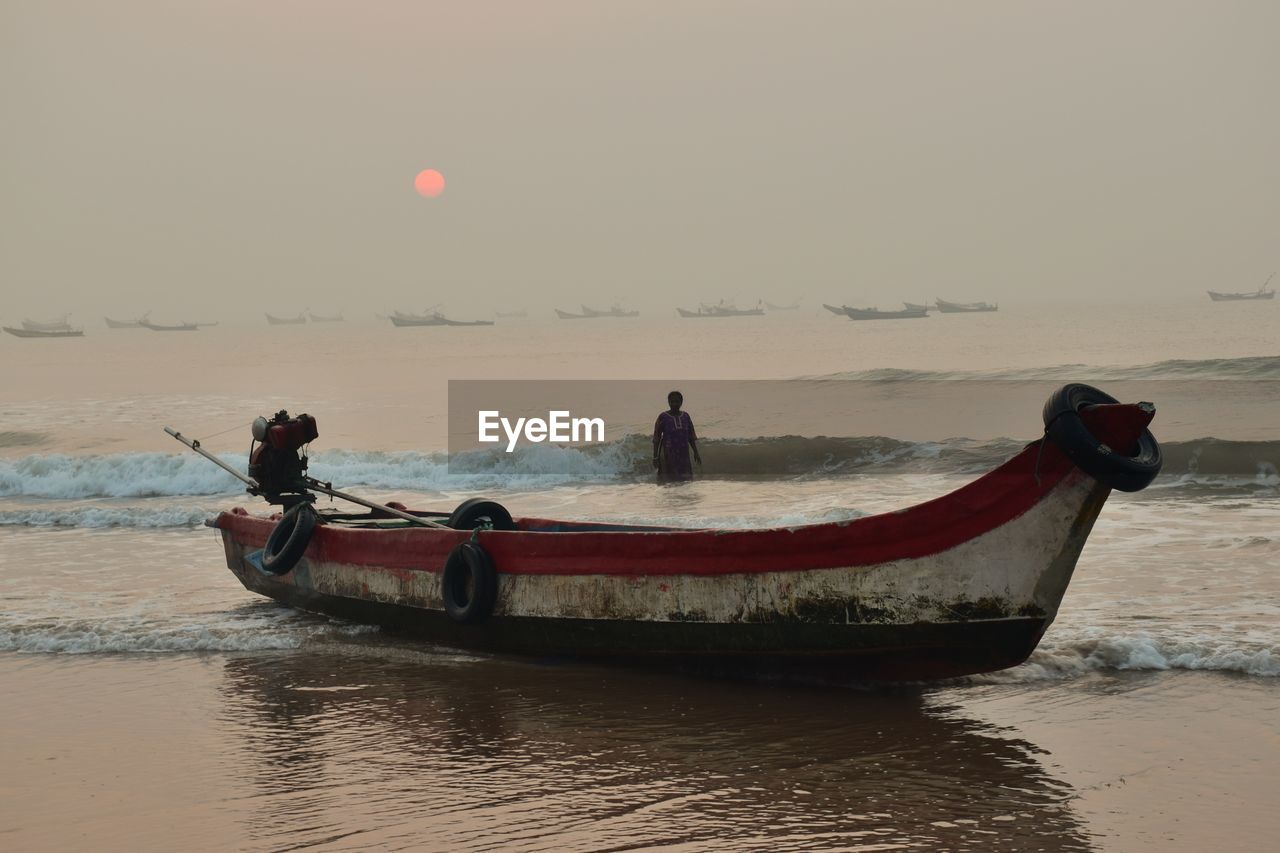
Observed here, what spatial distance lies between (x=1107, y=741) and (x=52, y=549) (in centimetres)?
1263

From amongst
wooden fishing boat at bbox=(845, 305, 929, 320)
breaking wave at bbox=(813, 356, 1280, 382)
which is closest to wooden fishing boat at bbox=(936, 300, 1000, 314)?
wooden fishing boat at bbox=(845, 305, 929, 320)

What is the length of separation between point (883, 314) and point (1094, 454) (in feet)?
488

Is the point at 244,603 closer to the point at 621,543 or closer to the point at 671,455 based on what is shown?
the point at 621,543

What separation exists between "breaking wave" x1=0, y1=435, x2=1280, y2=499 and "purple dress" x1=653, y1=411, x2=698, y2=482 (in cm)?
472

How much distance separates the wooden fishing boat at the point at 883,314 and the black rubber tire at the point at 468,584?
14350 centimetres

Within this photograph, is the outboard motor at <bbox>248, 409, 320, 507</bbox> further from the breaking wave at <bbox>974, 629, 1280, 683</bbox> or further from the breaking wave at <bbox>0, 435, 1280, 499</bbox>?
the breaking wave at <bbox>0, 435, 1280, 499</bbox>

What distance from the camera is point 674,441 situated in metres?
17.8

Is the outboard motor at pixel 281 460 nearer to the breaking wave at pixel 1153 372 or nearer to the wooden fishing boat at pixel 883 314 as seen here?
the breaking wave at pixel 1153 372

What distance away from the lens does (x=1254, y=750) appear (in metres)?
6.41

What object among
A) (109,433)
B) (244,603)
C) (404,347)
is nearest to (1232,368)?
(109,433)

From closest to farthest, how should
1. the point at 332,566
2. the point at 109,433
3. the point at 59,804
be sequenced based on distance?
the point at 59,804
the point at 332,566
the point at 109,433

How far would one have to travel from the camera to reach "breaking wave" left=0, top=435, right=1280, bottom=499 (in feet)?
76.5

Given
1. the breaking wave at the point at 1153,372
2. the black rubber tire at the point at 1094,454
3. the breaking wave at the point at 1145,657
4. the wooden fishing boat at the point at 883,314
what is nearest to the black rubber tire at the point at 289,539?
the breaking wave at the point at 1145,657

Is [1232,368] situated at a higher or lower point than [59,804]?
higher
